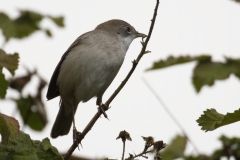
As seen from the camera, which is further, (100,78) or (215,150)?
(100,78)

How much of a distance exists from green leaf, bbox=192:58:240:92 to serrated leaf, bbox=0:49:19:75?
181cm

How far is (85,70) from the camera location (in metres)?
5.35

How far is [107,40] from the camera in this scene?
18.7 feet

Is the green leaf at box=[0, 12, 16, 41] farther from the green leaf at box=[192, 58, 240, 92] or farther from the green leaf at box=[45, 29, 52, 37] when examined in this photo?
the green leaf at box=[192, 58, 240, 92]

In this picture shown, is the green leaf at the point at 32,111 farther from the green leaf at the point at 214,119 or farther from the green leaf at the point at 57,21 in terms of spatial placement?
the green leaf at the point at 214,119

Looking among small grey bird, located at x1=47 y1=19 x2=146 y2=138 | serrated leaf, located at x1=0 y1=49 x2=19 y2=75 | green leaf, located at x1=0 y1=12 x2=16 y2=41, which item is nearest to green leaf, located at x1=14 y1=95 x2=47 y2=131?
green leaf, located at x1=0 y1=12 x2=16 y2=41

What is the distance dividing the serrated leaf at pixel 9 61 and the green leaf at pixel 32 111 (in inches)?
32.3

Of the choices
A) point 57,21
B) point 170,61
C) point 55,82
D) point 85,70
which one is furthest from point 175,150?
point 55,82

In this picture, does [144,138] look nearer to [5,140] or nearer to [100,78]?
[5,140]

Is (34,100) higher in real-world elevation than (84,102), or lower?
lower

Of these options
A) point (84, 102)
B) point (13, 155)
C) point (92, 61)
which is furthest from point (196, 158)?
point (84, 102)

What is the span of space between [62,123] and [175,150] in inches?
97.3

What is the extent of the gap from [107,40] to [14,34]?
1567mm

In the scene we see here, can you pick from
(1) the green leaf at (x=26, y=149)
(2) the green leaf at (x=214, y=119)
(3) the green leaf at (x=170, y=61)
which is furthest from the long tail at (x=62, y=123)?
(2) the green leaf at (x=214, y=119)
